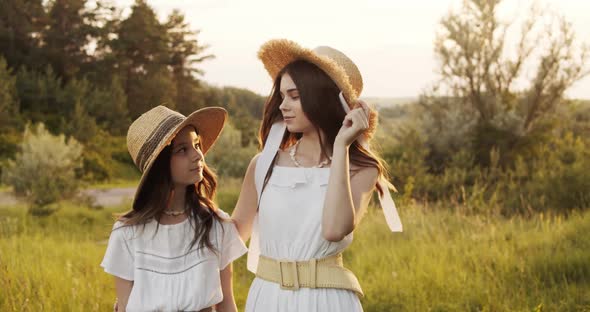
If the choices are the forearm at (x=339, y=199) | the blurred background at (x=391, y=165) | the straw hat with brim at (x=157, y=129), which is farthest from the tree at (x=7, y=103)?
the forearm at (x=339, y=199)

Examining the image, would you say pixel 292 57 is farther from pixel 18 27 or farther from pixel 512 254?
pixel 18 27

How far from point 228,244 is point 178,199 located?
0.88 ft

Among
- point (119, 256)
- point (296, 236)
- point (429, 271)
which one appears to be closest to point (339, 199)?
point (296, 236)

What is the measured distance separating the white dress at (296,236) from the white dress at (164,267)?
0.20 m

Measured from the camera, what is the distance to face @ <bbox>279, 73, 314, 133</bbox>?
2791 mm

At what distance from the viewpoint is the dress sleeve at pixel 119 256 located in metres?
2.73

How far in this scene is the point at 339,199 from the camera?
2.55 meters

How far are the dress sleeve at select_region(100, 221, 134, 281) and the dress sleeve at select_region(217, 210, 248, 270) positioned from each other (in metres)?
0.35

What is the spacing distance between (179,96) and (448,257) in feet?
82.6

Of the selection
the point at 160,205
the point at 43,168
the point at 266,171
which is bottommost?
the point at 43,168

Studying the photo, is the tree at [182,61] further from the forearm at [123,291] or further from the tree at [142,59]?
the forearm at [123,291]

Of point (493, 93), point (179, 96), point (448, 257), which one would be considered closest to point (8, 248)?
point (448, 257)

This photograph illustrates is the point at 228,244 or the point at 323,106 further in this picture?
the point at 228,244

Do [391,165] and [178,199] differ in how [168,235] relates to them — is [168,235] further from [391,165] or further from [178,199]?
[391,165]
